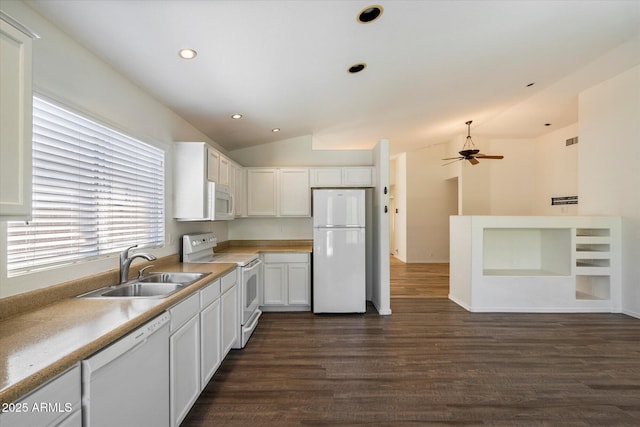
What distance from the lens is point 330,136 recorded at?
5.35 meters

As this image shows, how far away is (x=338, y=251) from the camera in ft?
13.6

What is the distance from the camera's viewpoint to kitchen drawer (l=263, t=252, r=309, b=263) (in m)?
4.23

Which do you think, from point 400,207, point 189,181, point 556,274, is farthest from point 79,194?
point 400,207

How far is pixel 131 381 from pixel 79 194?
4.05ft

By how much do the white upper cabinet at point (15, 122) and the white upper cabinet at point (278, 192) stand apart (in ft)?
11.6

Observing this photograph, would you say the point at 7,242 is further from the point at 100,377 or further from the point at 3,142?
the point at 100,377

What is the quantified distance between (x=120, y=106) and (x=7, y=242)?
4.03 feet

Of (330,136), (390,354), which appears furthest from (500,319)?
(330,136)

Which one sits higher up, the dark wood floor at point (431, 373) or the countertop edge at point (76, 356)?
the countertop edge at point (76, 356)

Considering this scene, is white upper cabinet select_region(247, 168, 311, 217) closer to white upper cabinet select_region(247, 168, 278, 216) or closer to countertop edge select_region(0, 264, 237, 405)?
white upper cabinet select_region(247, 168, 278, 216)

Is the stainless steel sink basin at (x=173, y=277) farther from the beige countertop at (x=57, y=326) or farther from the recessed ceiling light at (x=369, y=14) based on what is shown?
the recessed ceiling light at (x=369, y=14)

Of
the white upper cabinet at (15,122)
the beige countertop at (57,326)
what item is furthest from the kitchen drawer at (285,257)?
the white upper cabinet at (15,122)

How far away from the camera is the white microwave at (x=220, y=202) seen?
10.2 ft

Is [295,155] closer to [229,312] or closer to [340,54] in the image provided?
[340,54]
